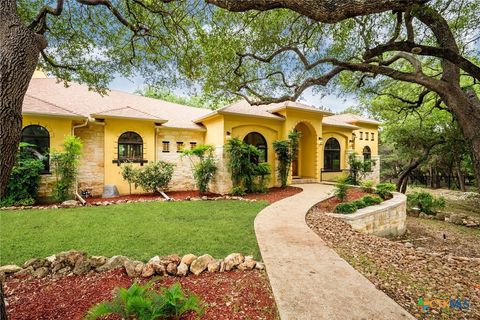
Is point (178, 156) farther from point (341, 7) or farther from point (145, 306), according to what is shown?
point (341, 7)

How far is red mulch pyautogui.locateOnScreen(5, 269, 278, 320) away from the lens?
2.51 meters

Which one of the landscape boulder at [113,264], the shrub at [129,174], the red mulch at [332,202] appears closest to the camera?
the landscape boulder at [113,264]

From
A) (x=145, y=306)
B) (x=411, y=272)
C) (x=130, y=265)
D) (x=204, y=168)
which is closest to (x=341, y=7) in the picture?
(x=145, y=306)

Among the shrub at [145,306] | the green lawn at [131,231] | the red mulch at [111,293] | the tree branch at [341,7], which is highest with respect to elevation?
the tree branch at [341,7]

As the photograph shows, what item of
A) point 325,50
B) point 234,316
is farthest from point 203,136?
point 234,316

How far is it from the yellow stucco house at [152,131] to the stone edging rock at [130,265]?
7.51 m

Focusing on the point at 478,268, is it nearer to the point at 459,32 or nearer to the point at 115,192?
the point at 459,32

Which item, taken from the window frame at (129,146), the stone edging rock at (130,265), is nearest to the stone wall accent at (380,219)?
the stone edging rock at (130,265)

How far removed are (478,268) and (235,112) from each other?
970 cm

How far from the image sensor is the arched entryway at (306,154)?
1454cm

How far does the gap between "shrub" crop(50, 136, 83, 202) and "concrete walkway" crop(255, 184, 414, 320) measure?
28.2 ft

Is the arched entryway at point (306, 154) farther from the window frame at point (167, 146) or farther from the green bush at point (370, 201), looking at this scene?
the window frame at point (167, 146)

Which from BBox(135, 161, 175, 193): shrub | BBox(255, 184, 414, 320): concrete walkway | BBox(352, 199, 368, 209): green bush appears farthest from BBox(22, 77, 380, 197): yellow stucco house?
BBox(255, 184, 414, 320): concrete walkway

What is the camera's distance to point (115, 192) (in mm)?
11070
